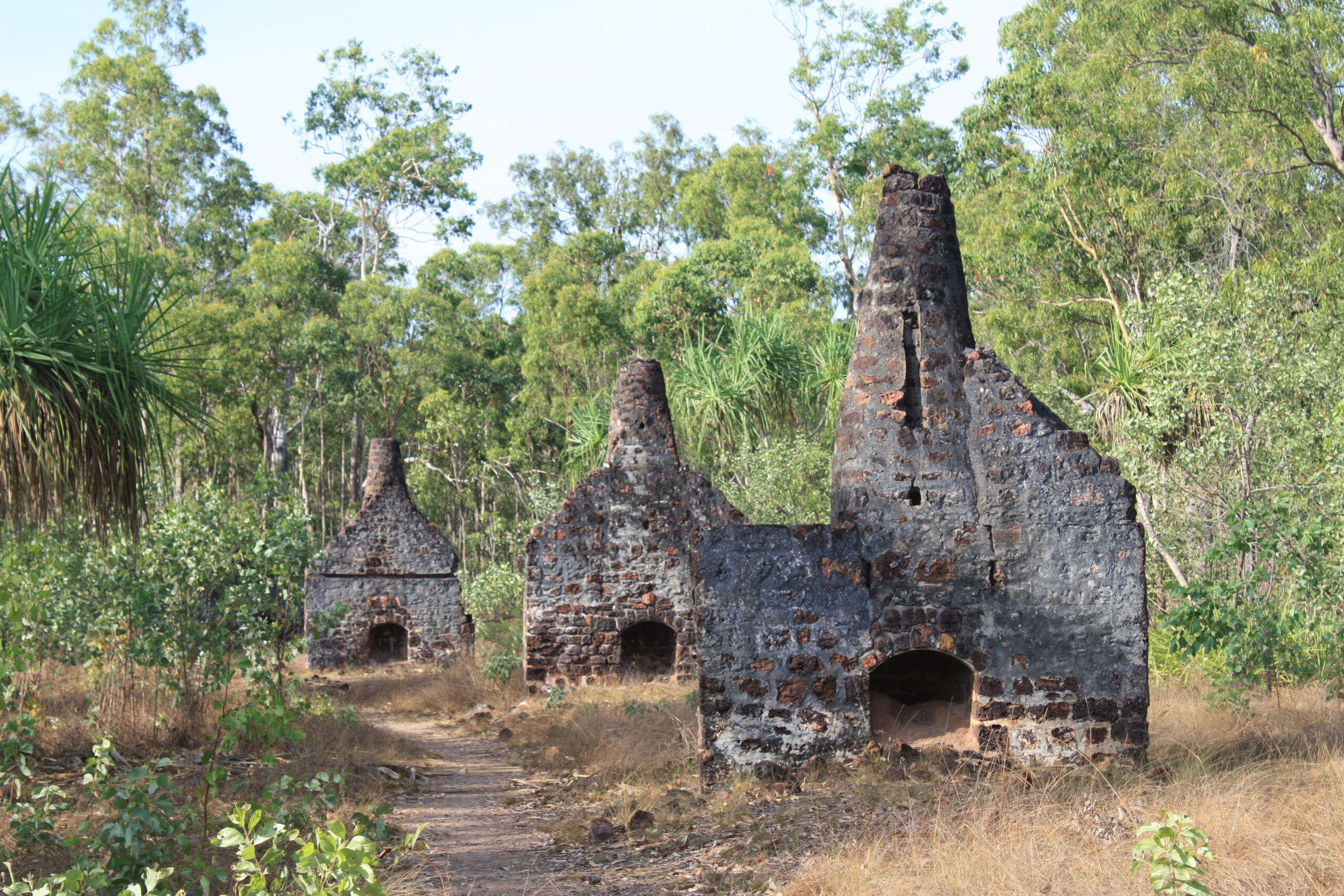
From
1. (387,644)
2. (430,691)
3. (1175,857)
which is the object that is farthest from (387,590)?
(1175,857)

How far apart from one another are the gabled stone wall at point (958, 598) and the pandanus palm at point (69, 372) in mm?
3566

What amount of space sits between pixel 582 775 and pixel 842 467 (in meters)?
3.65

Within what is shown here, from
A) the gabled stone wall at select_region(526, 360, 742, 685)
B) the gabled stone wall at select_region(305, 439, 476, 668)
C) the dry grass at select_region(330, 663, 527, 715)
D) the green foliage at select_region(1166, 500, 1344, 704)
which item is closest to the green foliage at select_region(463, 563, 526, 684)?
the dry grass at select_region(330, 663, 527, 715)

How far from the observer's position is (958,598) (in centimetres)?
715

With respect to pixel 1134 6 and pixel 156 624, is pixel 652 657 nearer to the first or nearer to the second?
pixel 156 624

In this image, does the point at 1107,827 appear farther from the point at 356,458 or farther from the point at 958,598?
the point at 356,458

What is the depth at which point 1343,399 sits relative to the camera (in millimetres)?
10414

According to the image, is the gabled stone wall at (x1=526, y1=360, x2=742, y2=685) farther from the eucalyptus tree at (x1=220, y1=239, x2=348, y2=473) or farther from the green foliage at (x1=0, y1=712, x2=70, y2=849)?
the eucalyptus tree at (x1=220, y1=239, x2=348, y2=473)

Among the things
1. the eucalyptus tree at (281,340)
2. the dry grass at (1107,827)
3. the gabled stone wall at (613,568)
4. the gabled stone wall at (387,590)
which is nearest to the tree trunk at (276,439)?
the eucalyptus tree at (281,340)

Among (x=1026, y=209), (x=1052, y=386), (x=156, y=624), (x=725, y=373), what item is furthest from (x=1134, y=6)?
(x=156, y=624)

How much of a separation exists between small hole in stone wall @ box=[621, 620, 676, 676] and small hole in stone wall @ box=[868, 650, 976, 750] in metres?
5.29

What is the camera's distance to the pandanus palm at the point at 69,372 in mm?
5129

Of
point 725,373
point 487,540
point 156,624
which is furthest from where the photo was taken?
point 487,540

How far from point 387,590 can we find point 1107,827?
43.2 feet
